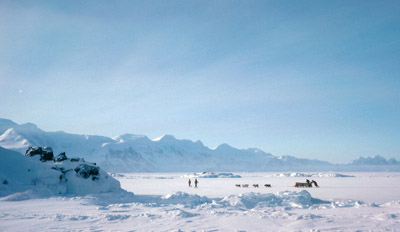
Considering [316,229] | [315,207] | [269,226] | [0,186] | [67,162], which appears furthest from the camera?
[67,162]

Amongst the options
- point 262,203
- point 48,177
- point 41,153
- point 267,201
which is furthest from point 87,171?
point 267,201

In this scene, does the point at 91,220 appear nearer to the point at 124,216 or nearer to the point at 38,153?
the point at 124,216

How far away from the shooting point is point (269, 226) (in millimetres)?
11305

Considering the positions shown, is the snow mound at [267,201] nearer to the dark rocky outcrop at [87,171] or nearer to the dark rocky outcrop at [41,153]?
the dark rocky outcrop at [87,171]

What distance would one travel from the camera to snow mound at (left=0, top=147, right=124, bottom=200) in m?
23.3

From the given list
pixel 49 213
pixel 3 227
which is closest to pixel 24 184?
pixel 49 213

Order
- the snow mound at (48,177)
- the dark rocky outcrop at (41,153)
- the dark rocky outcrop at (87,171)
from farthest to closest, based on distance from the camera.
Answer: the dark rocky outcrop at (41,153)
the dark rocky outcrop at (87,171)
the snow mound at (48,177)

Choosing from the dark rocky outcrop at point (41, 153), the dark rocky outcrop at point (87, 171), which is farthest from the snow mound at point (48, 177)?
the dark rocky outcrop at point (41, 153)

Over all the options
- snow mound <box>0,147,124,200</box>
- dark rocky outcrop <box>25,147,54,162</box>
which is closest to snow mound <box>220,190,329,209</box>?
snow mound <box>0,147,124,200</box>

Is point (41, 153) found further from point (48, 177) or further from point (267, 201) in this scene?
point (267, 201)

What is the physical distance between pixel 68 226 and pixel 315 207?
11926mm

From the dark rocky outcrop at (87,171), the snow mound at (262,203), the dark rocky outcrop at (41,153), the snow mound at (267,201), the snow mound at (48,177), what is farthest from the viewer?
the dark rocky outcrop at (41,153)

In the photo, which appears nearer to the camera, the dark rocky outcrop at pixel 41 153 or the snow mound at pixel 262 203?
the snow mound at pixel 262 203

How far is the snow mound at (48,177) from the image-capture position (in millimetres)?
23328
